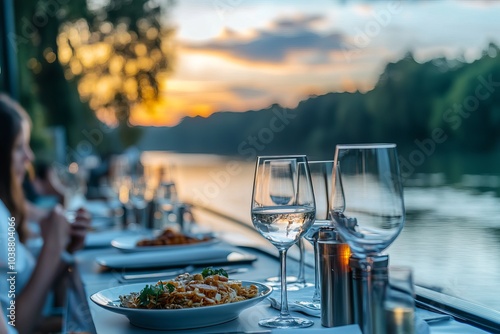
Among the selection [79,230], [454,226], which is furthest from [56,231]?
[454,226]

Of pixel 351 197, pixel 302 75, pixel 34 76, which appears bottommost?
pixel 351 197

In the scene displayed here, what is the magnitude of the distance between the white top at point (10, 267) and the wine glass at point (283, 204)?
33.7 inches

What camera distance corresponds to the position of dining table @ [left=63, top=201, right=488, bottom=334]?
1.02m

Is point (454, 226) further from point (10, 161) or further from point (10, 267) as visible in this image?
point (10, 267)

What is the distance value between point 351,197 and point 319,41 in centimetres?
648

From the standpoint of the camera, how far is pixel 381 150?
2.69 feet

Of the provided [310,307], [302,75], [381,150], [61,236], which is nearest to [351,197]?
[381,150]

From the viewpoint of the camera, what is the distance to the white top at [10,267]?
1743 mm

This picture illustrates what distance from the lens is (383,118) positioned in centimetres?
509

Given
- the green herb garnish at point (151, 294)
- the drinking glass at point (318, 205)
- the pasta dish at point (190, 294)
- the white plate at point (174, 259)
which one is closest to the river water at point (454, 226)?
the white plate at point (174, 259)

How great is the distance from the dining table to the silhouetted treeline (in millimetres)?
1201

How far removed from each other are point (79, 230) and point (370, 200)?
4.77ft

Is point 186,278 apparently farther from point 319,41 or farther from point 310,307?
point 319,41

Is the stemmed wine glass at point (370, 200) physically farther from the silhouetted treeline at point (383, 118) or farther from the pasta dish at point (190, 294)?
the silhouetted treeline at point (383, 118)
